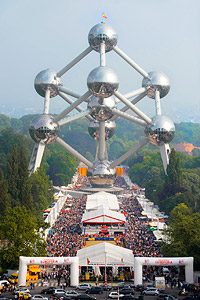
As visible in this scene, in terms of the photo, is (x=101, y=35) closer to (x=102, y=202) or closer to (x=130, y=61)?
(x=130, y=61)

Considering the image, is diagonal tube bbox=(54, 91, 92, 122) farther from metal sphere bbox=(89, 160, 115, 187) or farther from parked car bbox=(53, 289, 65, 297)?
parked car bbox=(53, 289, 65, 297)

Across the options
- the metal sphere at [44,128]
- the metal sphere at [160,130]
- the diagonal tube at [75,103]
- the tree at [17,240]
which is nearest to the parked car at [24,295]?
the tree at [17,240]

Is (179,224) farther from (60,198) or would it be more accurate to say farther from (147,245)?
(60,198)

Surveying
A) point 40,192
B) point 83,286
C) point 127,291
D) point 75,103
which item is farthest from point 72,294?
point 75,103

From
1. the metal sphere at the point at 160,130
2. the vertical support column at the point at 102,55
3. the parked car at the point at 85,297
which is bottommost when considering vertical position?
the parked car at the point at 85,297

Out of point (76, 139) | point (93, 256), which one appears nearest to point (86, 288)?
point (93, 256)

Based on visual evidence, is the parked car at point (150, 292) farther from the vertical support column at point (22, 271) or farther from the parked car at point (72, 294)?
the vertical support column at point (22, 271)
